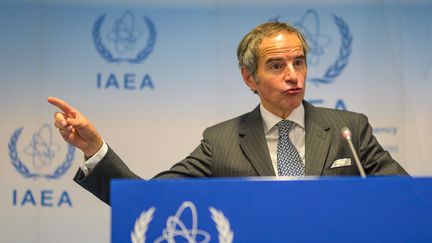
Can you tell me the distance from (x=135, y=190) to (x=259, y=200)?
11.4 inches

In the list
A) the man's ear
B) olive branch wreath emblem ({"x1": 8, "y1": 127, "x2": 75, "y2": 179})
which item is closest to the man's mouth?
the man's ear

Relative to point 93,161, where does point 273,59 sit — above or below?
above

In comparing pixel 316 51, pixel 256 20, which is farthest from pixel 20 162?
pixel 316 51

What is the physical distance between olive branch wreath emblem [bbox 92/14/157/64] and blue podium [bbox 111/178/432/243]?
2317mm

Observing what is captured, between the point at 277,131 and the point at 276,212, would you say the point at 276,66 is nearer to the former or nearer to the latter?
the point at 277,131

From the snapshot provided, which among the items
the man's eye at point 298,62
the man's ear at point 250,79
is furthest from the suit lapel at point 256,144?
the man's eye at point 298,62

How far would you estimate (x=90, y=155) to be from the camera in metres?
1.96

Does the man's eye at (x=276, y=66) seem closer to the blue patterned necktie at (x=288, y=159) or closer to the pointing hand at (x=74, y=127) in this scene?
the blue patterned necktie at (x=288, y=159)

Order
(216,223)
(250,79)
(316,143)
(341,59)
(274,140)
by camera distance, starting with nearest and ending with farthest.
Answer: (216,223)
(316,143)
(274,140)
(250,79)
(341,59)

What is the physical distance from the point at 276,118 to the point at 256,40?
12.8 inches

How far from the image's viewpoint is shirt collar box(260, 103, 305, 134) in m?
2.21

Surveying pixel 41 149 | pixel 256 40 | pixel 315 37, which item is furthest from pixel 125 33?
pixel 256 40

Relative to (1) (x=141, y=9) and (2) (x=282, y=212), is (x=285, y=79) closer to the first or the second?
(2) (x=282, y=212)

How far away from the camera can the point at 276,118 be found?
222 cm
